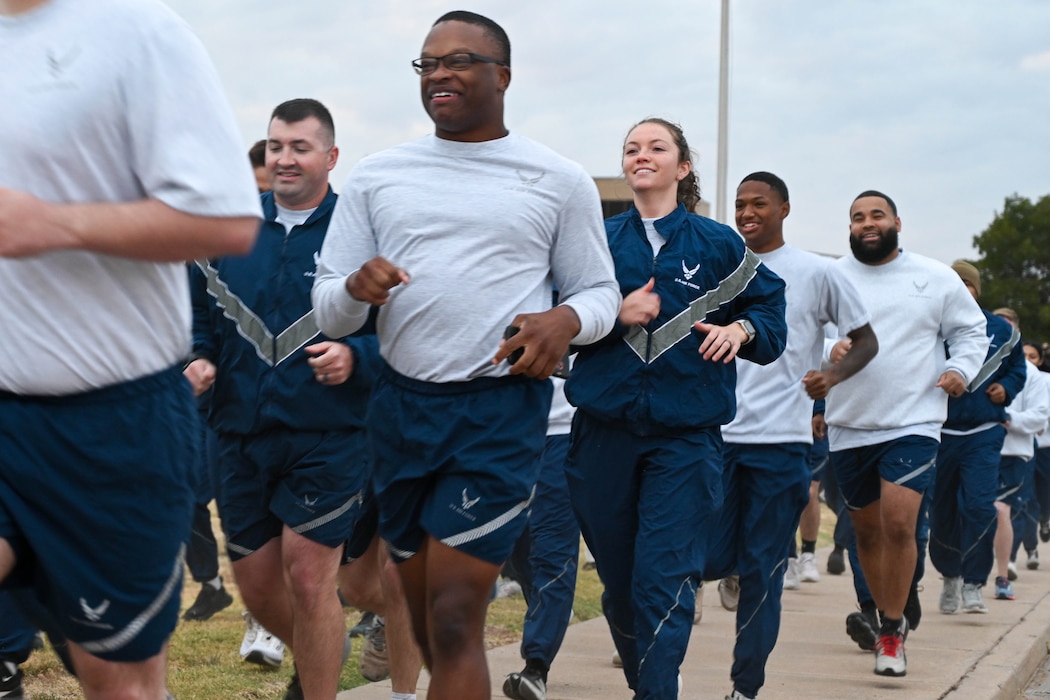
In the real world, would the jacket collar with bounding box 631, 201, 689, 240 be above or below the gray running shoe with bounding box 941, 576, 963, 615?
above

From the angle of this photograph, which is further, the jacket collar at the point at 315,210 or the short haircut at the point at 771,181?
the short haircut at the point at 771,181

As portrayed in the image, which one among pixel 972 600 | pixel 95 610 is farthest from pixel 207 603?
pixel 95 610

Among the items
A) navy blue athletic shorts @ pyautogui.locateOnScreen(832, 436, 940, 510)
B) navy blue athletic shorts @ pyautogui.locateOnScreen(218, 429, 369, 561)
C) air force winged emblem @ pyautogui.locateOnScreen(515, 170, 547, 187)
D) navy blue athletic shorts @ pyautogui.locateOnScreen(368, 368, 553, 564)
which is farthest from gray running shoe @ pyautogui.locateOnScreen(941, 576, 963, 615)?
air force winged emblem @ pyautogui.locateOnScreen(515, 170, 547, 187)

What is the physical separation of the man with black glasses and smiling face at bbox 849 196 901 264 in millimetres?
4480

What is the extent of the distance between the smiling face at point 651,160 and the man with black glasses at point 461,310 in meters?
1.39

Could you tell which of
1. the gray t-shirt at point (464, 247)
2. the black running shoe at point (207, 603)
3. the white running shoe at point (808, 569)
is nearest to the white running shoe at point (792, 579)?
the white running shoe at point (808, 569)

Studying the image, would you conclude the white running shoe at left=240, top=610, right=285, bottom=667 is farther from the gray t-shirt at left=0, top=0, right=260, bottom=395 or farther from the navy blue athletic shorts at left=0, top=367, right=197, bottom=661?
the gray t-shirt at left=0, top=0, right=260, bottom=395

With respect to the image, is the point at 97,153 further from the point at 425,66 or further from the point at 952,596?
the point at 952,596

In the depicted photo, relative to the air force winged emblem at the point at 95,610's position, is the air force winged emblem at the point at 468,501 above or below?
below

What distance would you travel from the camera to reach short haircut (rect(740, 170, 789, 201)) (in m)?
7.86

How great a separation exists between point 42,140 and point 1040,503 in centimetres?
1836

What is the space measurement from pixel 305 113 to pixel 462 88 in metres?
1.71

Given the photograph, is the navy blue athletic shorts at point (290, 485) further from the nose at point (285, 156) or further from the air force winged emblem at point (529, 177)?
the air force winged emblem at point (529, 177)

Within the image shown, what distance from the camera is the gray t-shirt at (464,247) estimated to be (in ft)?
15.7
